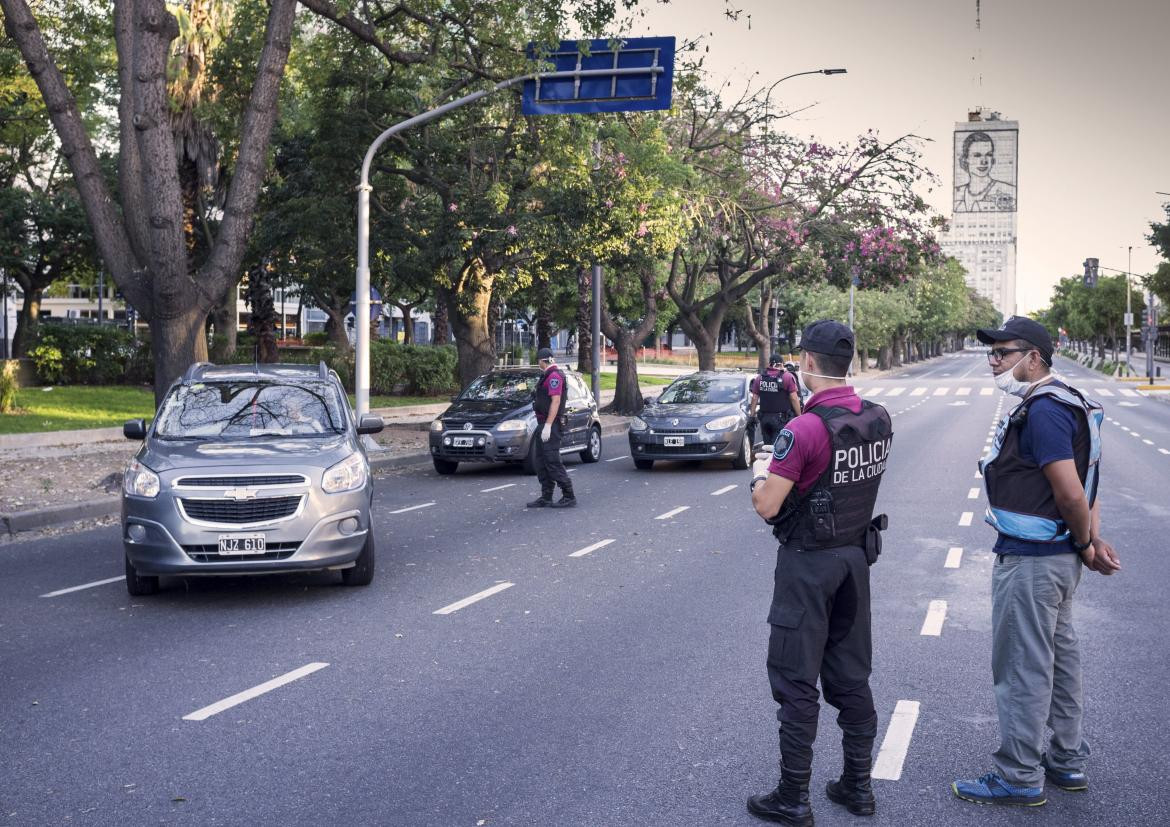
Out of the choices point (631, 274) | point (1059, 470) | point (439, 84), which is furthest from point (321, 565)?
point (631, 274)

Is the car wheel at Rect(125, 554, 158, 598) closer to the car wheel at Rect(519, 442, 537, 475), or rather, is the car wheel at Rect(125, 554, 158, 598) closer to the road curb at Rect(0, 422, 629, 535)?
the road curb at Rect(0, 422, 629, 535)

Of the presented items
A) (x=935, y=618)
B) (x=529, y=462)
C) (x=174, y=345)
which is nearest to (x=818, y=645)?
(x=935, y=618)

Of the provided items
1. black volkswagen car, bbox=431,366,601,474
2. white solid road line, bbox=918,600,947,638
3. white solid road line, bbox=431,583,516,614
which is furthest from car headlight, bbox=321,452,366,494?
black volkswagen car, bbox=431,366,601,474

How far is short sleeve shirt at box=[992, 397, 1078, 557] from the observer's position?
4.64m

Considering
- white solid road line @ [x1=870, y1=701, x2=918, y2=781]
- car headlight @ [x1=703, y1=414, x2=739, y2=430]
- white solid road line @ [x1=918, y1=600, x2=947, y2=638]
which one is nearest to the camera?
white solid road line @ [x1=870, y1=701, x2=918, y2=781]

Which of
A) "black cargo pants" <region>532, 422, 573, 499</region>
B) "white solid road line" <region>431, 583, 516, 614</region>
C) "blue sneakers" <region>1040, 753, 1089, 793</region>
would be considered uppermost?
"black cargo pants" <region>532, 422, 573, 499</region>

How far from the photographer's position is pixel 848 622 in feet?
15.2

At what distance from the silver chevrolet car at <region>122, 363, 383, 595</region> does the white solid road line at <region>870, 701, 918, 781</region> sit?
4.33 m

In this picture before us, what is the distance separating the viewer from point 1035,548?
15.6ft

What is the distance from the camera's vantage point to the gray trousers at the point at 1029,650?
4758 millimetres

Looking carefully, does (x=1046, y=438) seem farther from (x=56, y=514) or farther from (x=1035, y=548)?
(x=56, y=514)

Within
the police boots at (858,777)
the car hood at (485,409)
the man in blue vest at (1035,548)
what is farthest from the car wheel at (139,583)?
the car hood at (485,409)

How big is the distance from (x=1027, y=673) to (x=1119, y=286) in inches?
4791

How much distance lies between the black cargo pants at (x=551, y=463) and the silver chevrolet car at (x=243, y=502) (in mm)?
4669
